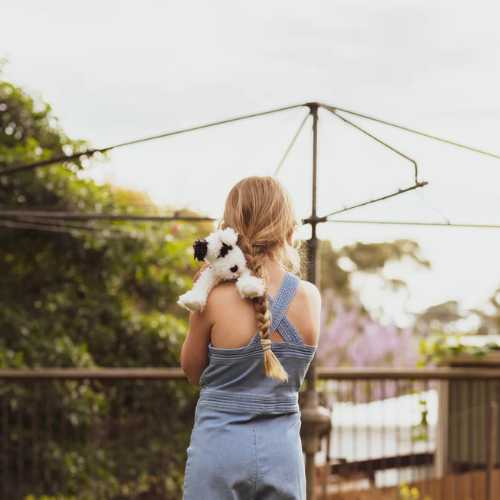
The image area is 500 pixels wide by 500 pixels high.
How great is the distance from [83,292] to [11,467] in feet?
5.28

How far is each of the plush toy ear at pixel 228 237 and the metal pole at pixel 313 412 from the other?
39.1 inches

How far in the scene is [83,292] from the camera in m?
5.75

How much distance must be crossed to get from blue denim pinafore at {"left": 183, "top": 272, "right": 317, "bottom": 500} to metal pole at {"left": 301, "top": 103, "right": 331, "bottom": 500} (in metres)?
0.94

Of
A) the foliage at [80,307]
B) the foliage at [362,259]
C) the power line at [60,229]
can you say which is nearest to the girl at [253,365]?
the foliage at [80,307]

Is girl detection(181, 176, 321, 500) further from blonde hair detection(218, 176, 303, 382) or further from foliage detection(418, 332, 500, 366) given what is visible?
foliage detection(418, 332, 500, 366)

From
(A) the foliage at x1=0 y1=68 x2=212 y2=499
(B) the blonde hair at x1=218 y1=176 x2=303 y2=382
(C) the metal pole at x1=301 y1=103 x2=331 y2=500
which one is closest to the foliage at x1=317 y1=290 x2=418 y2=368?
(A) the foliage at x1=0 y1=68 x2=212 y2=499

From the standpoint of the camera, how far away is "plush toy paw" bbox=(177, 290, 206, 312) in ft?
5.73

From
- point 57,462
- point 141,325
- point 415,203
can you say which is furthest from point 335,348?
Answer: point 415,203

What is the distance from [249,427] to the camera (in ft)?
5.88

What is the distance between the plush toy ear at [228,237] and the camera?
180 cm

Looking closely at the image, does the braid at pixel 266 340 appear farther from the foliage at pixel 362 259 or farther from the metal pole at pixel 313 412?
the foliage at pixel 362 259

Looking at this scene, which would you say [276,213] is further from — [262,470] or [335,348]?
[335,348]

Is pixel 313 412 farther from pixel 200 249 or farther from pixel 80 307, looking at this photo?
pixel 80 307

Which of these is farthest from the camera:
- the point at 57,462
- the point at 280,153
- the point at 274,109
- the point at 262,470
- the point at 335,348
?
the point at 335,348
